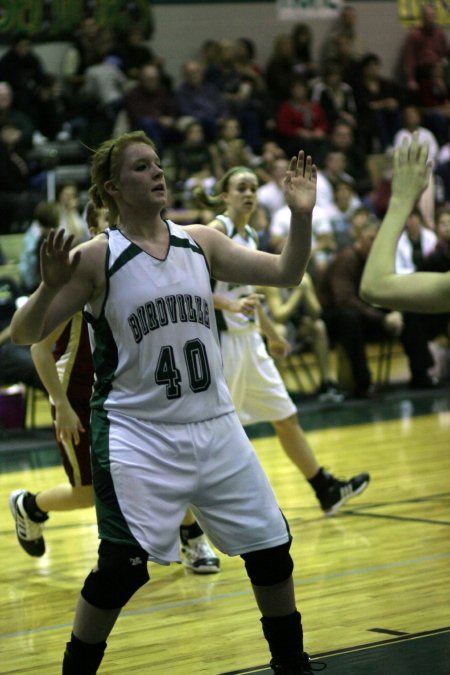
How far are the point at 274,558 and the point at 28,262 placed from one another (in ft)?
25.3

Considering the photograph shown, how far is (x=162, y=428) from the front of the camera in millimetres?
3811

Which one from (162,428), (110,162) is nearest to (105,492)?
(162,428)

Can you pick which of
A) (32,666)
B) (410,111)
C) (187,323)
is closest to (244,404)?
(32,666)

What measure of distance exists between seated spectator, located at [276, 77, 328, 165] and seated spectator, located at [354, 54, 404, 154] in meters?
0.96

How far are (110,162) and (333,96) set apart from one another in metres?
13.8

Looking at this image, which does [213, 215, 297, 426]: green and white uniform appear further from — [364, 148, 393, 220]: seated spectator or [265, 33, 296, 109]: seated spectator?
[265, 33, 296, 109]: seated spectator

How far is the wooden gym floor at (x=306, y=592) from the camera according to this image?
4.55m

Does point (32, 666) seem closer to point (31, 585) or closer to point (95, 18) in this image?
point (31, 585)

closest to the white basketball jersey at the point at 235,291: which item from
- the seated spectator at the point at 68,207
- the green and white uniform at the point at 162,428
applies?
the green and white uniform at the point at 162,428

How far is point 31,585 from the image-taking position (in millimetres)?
5949

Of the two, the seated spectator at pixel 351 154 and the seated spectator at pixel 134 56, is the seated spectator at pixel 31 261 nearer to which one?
the seated spectator at pixel 134 56

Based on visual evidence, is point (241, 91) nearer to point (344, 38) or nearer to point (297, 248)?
point (344, 38)

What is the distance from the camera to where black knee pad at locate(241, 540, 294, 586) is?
12.6 feet

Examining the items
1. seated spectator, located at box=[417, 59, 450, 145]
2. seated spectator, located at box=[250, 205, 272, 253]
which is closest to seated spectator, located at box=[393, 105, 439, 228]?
seated spectator, located at box=[417, 59, 450, 145]
